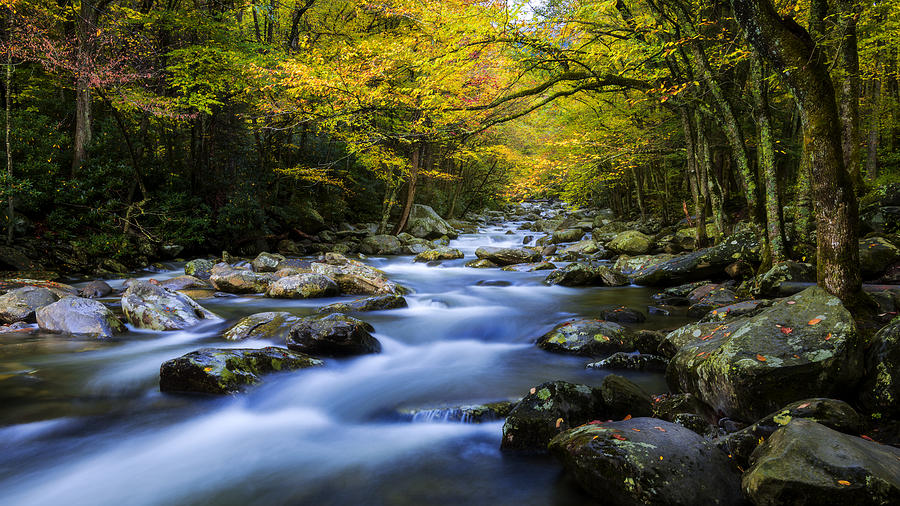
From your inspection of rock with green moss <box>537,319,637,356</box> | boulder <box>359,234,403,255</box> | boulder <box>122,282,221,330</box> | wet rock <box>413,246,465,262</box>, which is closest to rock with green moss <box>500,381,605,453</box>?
rock with green moss <box>537,319,637,356</box>

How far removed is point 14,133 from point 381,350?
39.5 ft

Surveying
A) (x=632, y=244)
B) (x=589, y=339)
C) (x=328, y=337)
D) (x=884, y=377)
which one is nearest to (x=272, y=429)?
(x=328, y=337)

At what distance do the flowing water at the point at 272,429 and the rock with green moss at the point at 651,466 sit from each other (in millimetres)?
362

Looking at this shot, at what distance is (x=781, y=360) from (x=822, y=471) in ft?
4.78

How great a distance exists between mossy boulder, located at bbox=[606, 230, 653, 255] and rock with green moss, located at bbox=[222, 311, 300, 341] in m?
12.2

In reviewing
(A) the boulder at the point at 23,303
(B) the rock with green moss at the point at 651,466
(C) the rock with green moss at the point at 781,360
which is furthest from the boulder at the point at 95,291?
(C) the rock with green moss at the point at 781,360

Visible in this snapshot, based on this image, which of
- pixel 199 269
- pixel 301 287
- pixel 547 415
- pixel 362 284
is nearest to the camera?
pixel 547 415

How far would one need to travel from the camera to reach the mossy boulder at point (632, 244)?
15.5 m

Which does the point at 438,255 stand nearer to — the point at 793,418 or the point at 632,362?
the point at 632,362

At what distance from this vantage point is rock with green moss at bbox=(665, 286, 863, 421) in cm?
351

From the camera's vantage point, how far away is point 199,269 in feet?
40.2

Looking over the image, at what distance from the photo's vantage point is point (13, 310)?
23.7ft

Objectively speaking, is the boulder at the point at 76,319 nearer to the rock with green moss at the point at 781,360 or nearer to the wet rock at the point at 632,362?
the wet rock at the point at 632,362

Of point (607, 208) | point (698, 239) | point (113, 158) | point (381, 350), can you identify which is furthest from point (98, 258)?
point (607, 208)
